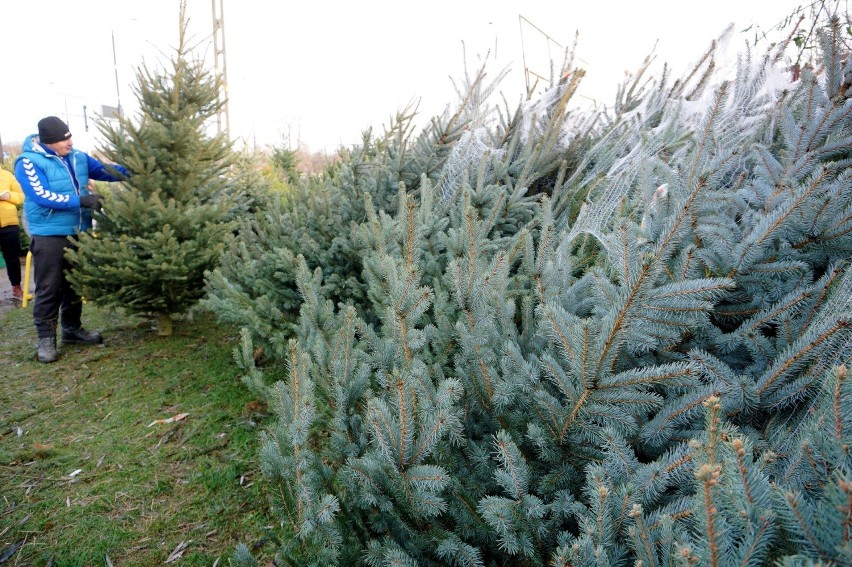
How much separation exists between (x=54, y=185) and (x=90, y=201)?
32 centimetres

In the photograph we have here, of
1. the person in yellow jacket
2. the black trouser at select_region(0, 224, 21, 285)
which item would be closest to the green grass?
the person in yellow jacket

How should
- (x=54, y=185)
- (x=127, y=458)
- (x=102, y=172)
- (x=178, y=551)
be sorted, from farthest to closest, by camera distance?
(x=102, y=172)
(x=54, y=185)
(x=127, y=458)
(x=178, y=551)

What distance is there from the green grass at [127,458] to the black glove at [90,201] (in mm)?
1481

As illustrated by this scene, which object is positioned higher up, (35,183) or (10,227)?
(35,183)

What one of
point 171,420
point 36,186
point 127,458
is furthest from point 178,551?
point 36,186

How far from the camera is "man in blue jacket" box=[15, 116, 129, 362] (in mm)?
4285

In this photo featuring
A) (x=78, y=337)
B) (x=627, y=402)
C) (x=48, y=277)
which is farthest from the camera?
(x=78, y=337)

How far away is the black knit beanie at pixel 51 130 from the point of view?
13.9 feet

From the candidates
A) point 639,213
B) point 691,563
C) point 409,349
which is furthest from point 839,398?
point 639,213

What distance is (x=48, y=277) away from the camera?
4539 millimetres

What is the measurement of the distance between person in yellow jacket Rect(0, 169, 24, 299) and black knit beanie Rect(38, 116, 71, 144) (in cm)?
344

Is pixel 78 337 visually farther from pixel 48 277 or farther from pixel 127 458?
pixel 127 458

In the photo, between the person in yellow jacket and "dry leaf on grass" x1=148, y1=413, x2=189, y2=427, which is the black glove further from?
the person in yellow jacket

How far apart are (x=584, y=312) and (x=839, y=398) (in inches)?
39.2
